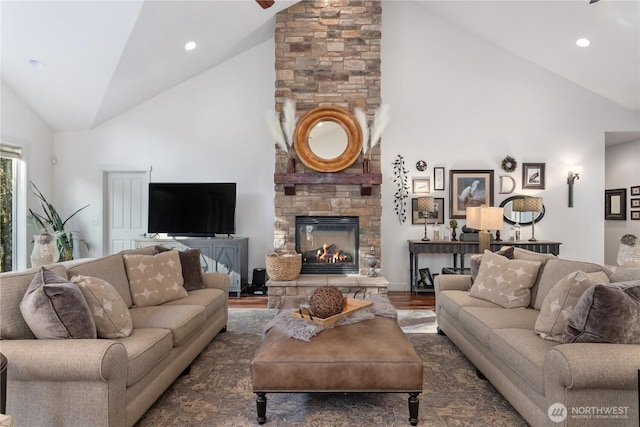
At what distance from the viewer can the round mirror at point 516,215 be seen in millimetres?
5648

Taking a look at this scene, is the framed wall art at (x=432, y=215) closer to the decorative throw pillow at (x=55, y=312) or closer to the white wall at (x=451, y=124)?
the white wall at (x=451, y=124)

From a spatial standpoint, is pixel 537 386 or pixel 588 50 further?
pixel 588 50

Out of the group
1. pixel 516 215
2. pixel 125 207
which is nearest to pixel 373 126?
pixel 516 215

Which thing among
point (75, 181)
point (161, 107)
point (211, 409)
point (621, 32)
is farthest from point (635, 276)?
point (75, 181)

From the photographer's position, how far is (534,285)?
293 centimetres

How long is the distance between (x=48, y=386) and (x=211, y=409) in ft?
3.03

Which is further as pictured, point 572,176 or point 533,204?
point 572,176

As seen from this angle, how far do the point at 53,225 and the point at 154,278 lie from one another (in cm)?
373

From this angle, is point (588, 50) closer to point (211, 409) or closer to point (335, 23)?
point (335, 23)

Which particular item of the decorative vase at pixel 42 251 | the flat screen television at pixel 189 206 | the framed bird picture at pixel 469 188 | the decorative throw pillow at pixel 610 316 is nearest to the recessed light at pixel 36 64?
the flat screen television at pixel 189 206

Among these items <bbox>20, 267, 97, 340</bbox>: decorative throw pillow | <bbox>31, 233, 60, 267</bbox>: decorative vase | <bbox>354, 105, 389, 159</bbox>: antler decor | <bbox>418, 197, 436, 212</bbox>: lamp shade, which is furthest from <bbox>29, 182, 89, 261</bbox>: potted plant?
<bbox>418, 197, 436, 212</bbox>: lamp shade

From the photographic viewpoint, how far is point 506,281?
9.77ft

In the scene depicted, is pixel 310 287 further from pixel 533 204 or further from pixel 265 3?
pixel 265 3

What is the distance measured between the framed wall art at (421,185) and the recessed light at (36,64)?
5.37m
